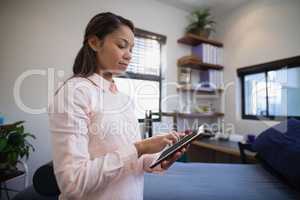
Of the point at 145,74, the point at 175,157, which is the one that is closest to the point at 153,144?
the point at 175,157

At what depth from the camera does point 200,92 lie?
263 cm

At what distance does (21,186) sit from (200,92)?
7.56 ft

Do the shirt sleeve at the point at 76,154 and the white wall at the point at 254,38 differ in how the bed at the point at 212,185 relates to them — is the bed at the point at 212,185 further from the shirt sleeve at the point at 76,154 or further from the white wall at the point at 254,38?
the white wall at the point at 254,38

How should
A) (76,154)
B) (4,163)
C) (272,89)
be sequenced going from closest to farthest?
(76,154) < (4,163) < (272,89)

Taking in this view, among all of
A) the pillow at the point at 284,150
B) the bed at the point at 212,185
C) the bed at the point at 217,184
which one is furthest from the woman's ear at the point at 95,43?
the pillow at the point at 284,150

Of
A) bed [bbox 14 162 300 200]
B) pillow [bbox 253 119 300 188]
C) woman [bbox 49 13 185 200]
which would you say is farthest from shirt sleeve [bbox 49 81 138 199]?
pillow [bbox 253 119 300 188]

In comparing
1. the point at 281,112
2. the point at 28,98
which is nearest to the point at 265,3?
the point at 281,112

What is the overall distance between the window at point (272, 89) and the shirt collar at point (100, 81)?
2078 mm

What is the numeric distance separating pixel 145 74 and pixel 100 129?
6.03ft

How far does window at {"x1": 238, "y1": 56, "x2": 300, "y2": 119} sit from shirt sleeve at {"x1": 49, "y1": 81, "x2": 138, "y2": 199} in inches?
83.0

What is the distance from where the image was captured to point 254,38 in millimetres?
2244

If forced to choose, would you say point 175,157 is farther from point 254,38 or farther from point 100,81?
point 254,38

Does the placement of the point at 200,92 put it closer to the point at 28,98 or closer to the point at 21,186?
the point at 28,98

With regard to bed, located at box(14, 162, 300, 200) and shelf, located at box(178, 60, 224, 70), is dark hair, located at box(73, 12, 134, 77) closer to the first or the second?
bed, located at box(14, 162, 300, 200)
